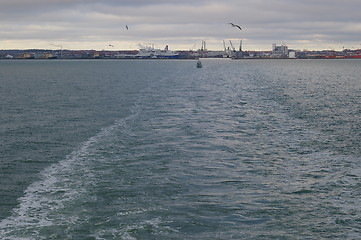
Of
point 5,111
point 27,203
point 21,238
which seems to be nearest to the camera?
point 21,238

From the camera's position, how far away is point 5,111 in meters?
46.0

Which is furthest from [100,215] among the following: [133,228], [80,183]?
[80,183]

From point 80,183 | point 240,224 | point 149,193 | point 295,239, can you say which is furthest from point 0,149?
point 295,239

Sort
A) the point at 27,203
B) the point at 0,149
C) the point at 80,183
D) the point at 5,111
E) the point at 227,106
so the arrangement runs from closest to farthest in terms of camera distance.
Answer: the point at 27,203, the point at 80,183, the point at 0,149, the point at 5,111, the point at 227,106

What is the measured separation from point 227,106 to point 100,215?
1465 inches

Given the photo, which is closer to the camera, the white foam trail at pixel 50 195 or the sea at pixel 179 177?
the white foam trail at pixel 50 195

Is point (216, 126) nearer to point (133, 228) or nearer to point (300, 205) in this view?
point (300, 205)

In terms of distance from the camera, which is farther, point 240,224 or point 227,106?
point 227,106

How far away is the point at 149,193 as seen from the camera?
64.6 feet

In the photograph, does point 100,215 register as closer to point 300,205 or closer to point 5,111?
point 300,205

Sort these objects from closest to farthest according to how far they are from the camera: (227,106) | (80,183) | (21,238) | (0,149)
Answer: (21,238) < (80,183) < (0,149) < (227,106)

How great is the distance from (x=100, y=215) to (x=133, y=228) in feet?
5.84

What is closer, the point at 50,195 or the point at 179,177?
the point at 50,195

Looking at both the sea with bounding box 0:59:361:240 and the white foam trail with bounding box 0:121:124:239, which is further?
the sea with bounding box 0:59:361:240
